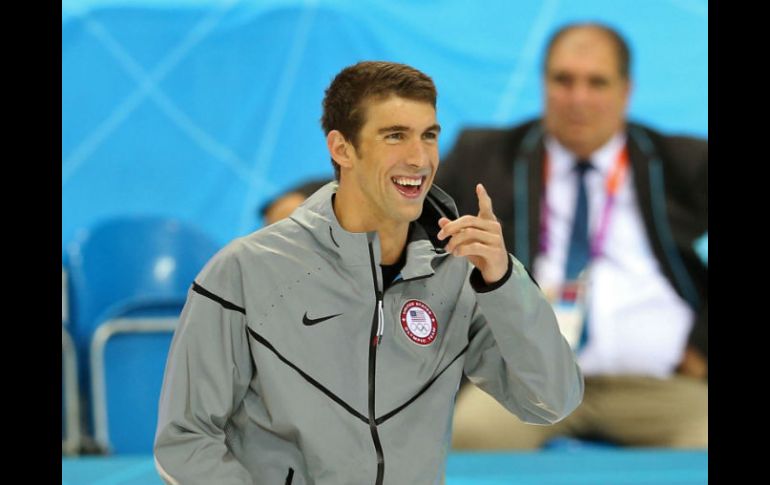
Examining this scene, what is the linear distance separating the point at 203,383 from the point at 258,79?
13.5 ft

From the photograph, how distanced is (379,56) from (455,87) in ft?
1.49

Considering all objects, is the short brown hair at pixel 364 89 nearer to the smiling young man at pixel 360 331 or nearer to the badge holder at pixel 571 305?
the smiling young man at pixel 360 331

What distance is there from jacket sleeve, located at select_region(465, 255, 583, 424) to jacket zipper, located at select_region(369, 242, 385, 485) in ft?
0.75

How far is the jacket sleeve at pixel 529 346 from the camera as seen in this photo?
2.61 meters

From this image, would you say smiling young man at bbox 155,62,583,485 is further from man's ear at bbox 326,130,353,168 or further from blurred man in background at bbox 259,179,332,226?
blurred man in background at bbox 259,179,332,226

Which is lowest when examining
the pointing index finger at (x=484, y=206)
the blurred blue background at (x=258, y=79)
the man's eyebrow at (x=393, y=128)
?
the pointing index finger at (x=484, y=206)

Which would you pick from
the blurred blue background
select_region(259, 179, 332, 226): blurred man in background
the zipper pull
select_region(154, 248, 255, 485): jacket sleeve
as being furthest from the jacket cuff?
the blurred blue background

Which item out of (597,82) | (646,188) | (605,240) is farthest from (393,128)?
(597,82)

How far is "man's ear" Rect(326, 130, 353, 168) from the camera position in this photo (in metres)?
2.82

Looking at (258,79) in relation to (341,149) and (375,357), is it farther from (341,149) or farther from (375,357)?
(375,357)

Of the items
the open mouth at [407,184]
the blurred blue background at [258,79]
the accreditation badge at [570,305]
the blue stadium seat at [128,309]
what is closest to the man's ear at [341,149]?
the open mouth at [407,184]

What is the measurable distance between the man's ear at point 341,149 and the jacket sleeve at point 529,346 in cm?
42
